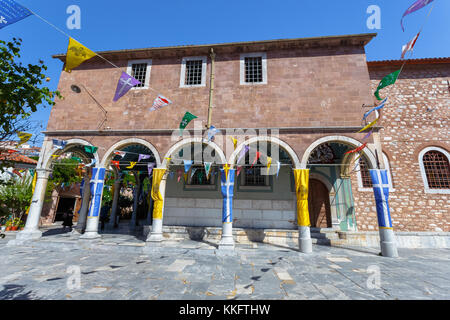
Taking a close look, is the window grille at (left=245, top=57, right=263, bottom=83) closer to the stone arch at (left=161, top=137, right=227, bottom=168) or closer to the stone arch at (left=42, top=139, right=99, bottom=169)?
the stone arch at (left=161, top=137, right=227, bottom=168)

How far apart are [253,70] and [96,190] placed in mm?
9698

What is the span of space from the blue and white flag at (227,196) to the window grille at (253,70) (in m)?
4.99

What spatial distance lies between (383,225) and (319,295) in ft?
18.5

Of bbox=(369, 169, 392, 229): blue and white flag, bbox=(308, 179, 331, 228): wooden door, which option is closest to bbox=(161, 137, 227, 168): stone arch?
bbox=(308, 179, 331, 228): wooden door

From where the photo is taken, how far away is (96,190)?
938cm

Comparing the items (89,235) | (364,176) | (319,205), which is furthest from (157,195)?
(364,176)

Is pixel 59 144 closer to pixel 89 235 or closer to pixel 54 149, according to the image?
pixel 54 149

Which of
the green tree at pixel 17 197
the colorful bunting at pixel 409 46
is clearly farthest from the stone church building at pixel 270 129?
the green tree at pixel 17 197

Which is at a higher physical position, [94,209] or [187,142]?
[187,142]

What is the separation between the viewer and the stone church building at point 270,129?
365 inches

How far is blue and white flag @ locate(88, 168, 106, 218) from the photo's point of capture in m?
9.29

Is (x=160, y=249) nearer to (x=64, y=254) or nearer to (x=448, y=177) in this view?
(x=64, y=254)

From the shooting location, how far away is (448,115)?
11.4m

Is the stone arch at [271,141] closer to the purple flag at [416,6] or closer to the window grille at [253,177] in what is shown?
the window grille at [253,177]
